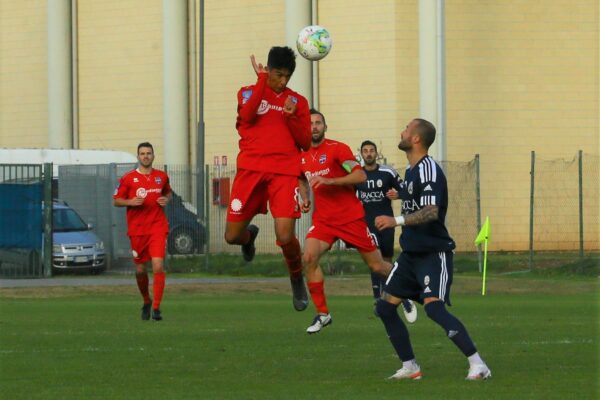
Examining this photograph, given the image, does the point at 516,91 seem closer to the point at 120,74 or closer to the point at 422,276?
the point at 120,74

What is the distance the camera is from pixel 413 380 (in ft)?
36.6

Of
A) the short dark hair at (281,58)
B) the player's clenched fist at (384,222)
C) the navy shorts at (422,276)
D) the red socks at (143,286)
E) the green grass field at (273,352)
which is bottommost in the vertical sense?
the green grass field at (273,352)

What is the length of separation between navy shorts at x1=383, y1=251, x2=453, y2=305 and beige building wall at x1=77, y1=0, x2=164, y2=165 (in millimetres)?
36351

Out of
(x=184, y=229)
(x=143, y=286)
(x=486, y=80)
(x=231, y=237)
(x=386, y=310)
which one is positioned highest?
(x=486, y=80)

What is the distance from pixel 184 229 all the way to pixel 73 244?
374 cm

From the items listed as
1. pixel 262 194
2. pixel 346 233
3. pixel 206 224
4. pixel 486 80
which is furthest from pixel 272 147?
pixel 486 80

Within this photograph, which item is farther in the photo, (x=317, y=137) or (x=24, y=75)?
(x=24, y=75)

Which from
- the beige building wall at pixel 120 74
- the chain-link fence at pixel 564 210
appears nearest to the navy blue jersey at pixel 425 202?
the chain-link fence at pixel 564 210

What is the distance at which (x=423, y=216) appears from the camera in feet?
35.9

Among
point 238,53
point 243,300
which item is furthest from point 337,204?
point 238,53

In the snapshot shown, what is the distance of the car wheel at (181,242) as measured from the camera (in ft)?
115

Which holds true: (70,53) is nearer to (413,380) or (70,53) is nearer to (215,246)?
(215,246)

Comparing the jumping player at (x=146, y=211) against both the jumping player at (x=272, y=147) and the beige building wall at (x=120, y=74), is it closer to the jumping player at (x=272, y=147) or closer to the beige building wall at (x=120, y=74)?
the jumping player at (x=272, y=147)

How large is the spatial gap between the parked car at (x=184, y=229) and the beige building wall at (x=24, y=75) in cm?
1551
